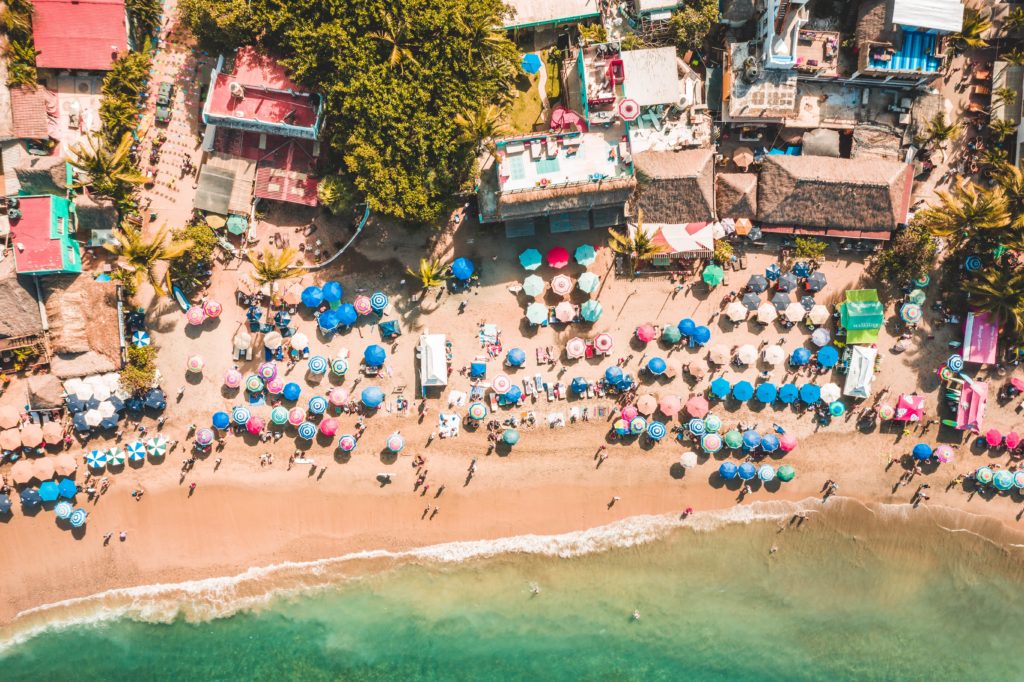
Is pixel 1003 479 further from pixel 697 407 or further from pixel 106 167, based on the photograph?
pixel 106 167

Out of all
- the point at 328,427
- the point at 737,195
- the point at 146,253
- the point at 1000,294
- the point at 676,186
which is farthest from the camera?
the point at 737,195

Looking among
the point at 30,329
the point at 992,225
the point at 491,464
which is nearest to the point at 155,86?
the point at 30,329

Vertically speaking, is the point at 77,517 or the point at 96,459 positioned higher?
the point at 96,459

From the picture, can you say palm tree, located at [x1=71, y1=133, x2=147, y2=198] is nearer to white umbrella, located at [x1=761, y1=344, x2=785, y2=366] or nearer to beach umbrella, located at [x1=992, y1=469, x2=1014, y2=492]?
white umbrella, located at [x1=761, y1=344, x2=785, y2=366]

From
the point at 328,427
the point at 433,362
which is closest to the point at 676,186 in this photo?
the point at 433,362

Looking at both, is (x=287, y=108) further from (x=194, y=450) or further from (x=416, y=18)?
(x=194, y=450)

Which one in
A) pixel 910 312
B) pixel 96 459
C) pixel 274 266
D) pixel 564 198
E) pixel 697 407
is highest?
pixel 564 198
